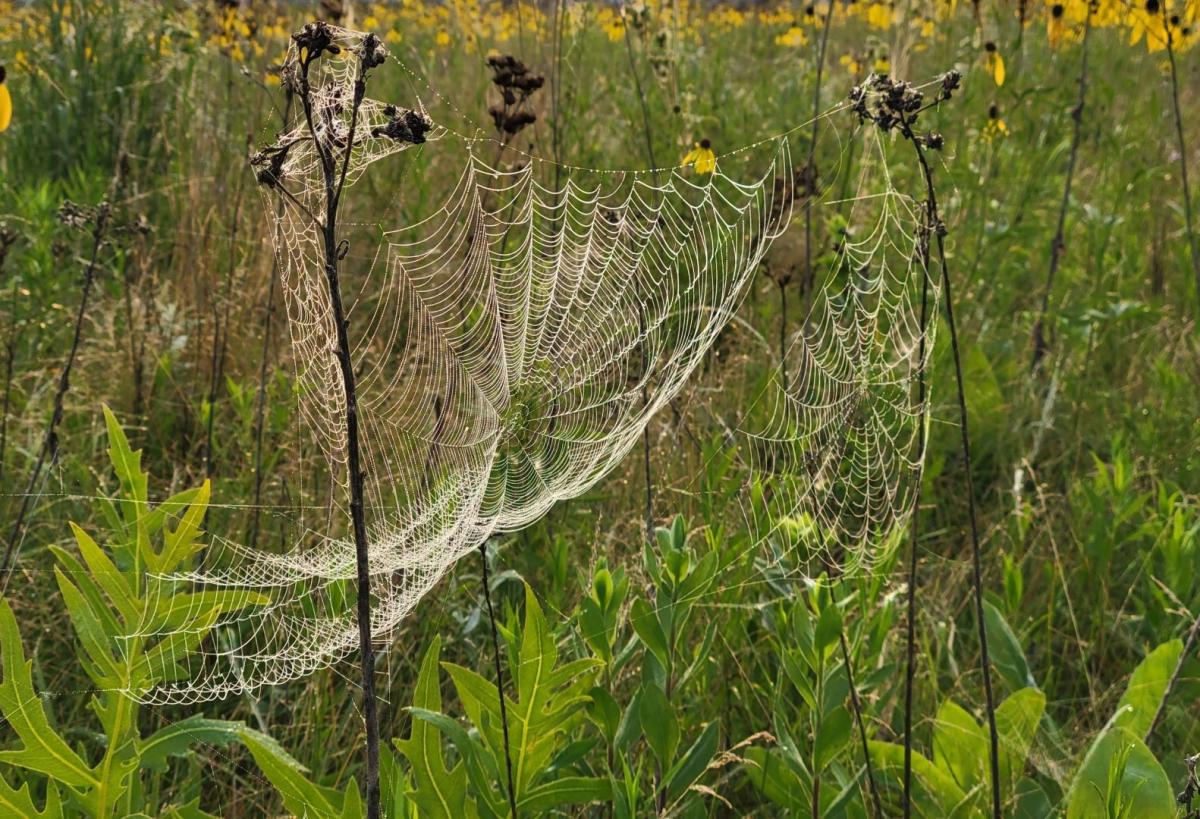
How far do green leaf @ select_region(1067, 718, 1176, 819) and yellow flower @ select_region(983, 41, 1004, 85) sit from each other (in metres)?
2.34

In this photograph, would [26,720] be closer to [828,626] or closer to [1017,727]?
[828,626]

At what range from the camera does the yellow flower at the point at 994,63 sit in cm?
331

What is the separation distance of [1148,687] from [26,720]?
5.40ft

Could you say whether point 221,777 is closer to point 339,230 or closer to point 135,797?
point 135,797

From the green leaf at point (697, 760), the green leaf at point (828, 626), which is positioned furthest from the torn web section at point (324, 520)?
the green leaf at point (828, 626)

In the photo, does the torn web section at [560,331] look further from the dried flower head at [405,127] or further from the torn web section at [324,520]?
the dried flower head at [405,127]

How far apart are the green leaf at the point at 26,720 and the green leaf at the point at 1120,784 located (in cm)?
130

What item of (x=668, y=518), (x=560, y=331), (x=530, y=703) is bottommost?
(x=530, y=703)

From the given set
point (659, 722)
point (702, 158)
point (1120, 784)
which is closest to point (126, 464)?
point (659, 722)

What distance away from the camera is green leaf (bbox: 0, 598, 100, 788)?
51.9 inches

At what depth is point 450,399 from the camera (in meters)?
2.59

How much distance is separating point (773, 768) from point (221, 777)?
3.36 ft

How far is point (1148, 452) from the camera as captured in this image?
2.93m

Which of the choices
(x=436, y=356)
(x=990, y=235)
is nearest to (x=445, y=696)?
(x=436, y=356)
